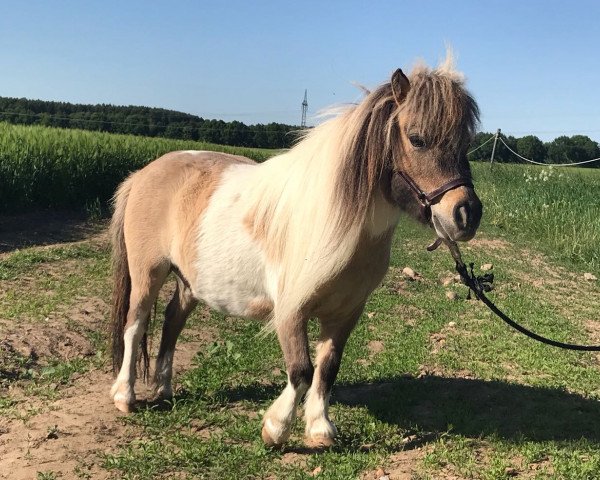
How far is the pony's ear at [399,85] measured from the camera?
2619 mm

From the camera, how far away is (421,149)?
8.43 ft

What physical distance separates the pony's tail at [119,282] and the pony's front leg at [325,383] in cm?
154

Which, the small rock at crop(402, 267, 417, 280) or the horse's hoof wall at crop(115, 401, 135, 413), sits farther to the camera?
the small rock at crop(402, 267, 417, 280)

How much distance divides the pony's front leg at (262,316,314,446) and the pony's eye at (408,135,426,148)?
1.10m

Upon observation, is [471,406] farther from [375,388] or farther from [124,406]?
[124,406]

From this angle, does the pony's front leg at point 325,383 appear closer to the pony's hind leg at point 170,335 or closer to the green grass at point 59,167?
the pony's hind leg at point 170,335

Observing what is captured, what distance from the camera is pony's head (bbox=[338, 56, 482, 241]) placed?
248 centimetres

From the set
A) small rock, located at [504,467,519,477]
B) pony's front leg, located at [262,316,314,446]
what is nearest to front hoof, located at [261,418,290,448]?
pony's front leg, located at [262,316,314,446]

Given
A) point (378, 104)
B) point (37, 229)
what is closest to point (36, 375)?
point (378, 104)

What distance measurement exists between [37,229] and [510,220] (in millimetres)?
10890

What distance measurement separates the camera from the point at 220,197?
3.51 meters

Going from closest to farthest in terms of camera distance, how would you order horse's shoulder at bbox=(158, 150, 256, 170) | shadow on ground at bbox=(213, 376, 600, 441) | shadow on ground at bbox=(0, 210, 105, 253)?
shadow on ground at bbox=(213, 376, 600, 441) → horse's shoulder at bbox=(158, 150, 256, 170) → shadow on ground at bbox=(0, 210, 105, 253)

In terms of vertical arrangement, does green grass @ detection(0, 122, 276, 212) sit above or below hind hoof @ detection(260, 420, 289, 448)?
above

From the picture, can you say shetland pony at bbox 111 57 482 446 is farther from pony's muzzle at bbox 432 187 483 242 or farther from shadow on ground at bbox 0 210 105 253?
shadow on ground at bbox 0 210 105 253
